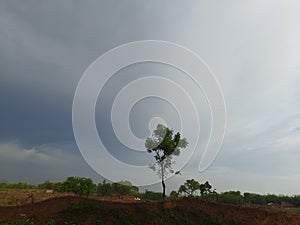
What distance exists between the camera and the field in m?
13.0

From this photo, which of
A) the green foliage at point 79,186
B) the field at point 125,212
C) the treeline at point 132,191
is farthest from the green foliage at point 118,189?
the field at point 125,212

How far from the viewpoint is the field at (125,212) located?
1303 cm

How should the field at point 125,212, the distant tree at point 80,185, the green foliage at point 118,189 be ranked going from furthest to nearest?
the green foliage at point 118,189 < the distant tree at point 80,185 < the field at point 125,212

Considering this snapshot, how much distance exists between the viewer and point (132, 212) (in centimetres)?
1435

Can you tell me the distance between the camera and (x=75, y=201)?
47.0 ft

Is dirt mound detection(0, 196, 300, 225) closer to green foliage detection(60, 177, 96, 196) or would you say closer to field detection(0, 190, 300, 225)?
field detection(0, 190, 300, 225)

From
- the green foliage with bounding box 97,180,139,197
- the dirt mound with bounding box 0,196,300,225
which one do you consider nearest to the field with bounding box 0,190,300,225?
Result: the dirt mound with bounding box 0,196,300,225

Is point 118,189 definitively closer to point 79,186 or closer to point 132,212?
point 79,186

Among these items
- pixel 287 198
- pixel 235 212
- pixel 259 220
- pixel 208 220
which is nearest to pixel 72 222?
pixel 208 220

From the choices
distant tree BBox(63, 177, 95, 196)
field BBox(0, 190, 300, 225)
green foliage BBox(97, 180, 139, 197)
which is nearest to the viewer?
field BBox(0, 190, 300, 225)

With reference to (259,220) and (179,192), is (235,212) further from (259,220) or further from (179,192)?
(179,192)

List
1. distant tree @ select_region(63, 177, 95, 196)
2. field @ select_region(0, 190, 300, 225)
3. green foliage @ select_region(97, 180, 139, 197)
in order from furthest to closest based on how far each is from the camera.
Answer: green foliage @ select_region(97, 180, 139, 197), distant tree @ select_region(63, 177, 95, 196), field @ select_region(0, 190, 300, 225)

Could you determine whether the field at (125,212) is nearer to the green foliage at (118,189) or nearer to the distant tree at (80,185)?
the distant tree at (80,185)

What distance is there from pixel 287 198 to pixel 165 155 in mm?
31846
